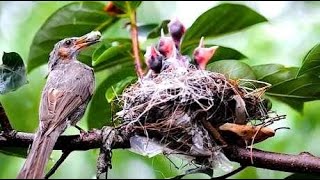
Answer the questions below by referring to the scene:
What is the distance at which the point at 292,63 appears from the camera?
5.23m

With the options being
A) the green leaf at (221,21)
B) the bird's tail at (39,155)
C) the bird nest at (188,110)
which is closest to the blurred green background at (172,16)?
the green leaf at (221,21)

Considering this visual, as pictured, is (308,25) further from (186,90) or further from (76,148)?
(76,148)

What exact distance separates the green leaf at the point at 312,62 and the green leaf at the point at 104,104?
0.95 m

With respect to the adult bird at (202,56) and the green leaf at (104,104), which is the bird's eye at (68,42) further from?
the adult bird at (202,56)

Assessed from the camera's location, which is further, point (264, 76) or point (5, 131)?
point (264, 76)

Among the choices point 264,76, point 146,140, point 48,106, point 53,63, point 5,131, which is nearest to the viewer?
point 5,131

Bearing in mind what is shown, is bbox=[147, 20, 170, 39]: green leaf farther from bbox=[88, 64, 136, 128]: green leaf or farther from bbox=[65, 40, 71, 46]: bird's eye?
bbox=[65, 40, 71, 46]: bird's eye

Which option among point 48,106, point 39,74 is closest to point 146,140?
point 48,106

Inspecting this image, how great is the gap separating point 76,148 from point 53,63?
3.57ft

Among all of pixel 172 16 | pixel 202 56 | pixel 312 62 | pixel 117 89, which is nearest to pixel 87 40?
pixel 117 89

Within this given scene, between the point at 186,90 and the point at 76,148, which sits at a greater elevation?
the point at 186,90

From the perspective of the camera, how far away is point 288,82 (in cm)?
270

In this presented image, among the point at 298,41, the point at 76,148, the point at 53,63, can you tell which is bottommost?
the point at 76,148

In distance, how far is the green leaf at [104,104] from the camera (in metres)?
3.11
